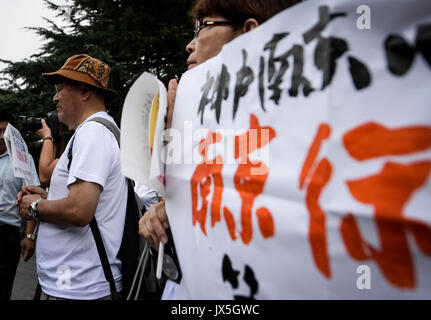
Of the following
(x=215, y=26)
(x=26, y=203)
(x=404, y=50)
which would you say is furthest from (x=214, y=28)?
(x=26, y=203)

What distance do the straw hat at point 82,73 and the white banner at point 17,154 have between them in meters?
0.45

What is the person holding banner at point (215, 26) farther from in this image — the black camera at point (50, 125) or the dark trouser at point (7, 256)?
the dark trouser at point (7, 256)

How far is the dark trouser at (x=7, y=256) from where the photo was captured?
291cm

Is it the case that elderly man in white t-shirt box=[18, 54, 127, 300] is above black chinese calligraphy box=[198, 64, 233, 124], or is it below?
below

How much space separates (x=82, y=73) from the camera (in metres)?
2.09

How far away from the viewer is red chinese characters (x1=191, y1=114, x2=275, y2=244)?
706mm

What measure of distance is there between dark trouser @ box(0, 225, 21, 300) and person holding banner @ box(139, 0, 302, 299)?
240 centimetres

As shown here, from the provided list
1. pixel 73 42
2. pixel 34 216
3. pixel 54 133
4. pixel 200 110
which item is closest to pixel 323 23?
pixel 200 110

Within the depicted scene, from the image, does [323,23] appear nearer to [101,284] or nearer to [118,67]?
[101,284]

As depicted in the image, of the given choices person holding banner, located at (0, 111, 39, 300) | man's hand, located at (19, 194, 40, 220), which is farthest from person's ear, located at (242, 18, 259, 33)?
person holding banner, located at (0, 111, 39, 300)

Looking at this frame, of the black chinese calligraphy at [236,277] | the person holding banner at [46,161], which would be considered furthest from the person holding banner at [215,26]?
the person holding banner at [46,161]

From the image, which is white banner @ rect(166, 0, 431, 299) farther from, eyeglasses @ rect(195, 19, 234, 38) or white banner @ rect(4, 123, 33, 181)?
white banner @ rect(4, 123, 33, 181)

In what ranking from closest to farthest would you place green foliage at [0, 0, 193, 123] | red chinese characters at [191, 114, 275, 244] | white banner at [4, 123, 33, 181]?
1. red chinese characters at [191, 114, 275, 244]
2. white banner at [4, 123, 33, 181]
3. green foliage at [0, 0, 193, 123]

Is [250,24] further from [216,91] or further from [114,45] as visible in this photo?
[114,45]
